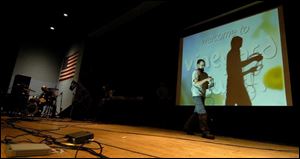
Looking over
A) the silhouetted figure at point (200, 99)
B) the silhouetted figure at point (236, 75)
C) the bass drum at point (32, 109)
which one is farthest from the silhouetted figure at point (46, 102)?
the silhouetted figure at point (236, 75)

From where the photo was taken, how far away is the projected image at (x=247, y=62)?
236 cm

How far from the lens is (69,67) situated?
6.68 metres

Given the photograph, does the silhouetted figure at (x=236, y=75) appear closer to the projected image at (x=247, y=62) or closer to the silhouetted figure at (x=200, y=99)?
the projected image at (x=247, y=62)

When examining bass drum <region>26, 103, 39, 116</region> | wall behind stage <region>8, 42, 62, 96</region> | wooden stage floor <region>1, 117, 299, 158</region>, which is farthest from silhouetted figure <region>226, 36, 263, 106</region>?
wall behind stage <region>8, 42, 62, 96</region>

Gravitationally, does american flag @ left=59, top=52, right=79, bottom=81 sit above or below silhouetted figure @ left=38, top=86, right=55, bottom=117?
above

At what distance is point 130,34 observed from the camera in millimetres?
5242

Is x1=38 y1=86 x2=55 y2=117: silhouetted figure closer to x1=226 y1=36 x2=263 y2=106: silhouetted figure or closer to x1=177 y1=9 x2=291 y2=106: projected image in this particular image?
x1=177 y1=9 x2=291 y2=106: projected image

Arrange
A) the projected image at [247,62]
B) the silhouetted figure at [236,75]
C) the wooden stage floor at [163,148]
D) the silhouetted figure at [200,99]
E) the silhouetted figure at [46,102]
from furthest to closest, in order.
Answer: the silhouetted figure at [46,102] < the silhouetted figure at [236,75] < the silhouetted figure at [200,99] < the projected image at [247,62] < the wooden stage floor at [163,148]

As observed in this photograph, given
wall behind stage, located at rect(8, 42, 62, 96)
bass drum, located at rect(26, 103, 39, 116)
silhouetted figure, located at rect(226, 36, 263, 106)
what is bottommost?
bass drum, located at rect(26, 103, 39, 116)

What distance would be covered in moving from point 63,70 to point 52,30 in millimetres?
1417

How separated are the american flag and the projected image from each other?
4.30m

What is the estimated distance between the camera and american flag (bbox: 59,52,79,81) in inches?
253

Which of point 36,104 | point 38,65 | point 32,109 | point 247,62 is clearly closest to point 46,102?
point 36,104

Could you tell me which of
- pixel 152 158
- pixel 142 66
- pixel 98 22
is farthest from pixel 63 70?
pixel 152 158
